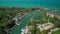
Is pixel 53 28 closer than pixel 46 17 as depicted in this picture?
Yes

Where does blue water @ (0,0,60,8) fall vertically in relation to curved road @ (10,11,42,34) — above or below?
above

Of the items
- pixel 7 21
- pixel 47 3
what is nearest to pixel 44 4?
pixel 47 3

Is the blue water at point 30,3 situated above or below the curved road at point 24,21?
above

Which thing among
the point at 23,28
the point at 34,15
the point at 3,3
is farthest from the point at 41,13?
the point at 3,3

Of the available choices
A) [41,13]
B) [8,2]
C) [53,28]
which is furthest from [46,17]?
[8,2]

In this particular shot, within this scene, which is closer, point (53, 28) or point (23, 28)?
point (53, 28)

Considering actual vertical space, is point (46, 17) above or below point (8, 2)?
below

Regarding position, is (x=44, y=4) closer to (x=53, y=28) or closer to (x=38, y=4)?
(x=38, y=4)

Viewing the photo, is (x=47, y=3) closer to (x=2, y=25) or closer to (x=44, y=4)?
(x=44, y=4)

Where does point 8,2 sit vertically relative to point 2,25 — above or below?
above
